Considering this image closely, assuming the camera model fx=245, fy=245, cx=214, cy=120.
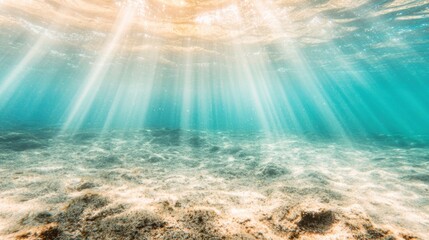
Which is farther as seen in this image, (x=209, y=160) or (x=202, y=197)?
(x=209, y=160)

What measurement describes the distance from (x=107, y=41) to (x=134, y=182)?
69.0ft

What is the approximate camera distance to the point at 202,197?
5.77 meters

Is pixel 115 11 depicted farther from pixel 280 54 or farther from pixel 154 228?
pixel 280 54

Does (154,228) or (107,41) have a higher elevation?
(107,41)

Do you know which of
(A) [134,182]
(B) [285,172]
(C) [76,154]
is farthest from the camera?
(C) [76,154]

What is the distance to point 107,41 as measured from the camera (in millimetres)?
23922

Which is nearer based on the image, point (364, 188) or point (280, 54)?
point (364, 188)

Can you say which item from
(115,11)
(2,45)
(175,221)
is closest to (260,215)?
(175,221)

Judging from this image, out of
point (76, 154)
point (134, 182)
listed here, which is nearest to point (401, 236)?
point (134, 182)

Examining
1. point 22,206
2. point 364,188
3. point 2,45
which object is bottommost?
point 364,188

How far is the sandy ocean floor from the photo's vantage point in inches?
134

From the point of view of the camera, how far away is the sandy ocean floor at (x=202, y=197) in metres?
3.41

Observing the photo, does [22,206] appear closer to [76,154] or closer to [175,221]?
[175,221]

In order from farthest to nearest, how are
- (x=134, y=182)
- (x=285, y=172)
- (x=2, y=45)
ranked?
(x=2, y=45) → (x=285, y=172) → (x=134, y=182)
